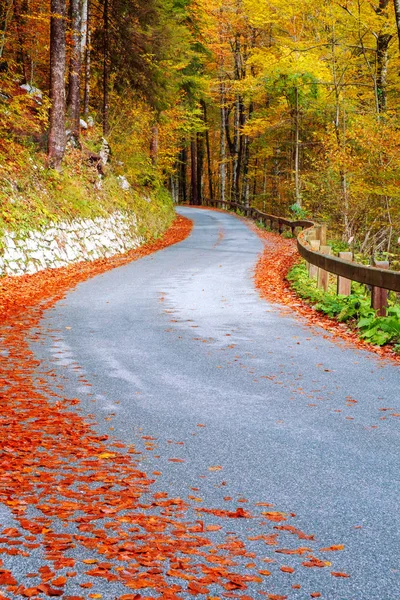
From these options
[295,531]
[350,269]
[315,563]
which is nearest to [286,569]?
[315,563]

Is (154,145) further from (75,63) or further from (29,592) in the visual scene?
(29,592)

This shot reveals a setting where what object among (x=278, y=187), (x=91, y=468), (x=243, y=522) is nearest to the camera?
(x=243, y=522)

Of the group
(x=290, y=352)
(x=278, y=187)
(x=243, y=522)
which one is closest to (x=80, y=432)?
(x=243, y=522)

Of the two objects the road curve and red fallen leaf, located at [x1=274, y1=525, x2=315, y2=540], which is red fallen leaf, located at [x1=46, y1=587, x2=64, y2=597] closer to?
the road curve

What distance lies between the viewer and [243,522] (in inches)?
140

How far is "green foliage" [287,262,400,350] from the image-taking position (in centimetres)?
861

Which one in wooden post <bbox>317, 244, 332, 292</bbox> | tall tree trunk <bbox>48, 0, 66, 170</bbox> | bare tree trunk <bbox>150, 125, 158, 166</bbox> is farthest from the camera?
bare tree trunk <bbox>150, 125, 158, 166</bbox>

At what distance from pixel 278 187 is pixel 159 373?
37102 millimetres

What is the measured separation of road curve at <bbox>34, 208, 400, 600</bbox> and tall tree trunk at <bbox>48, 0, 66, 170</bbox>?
9.05 m

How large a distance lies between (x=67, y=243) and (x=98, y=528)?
583 inches

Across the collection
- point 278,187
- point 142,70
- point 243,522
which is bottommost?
point 243,522

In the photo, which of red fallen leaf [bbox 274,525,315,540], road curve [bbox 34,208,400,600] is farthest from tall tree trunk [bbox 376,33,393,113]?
red fallen leaf [bbox 274,525,315,540]

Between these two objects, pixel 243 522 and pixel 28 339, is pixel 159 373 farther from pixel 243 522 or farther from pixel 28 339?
pixel 243 522

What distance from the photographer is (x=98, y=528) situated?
342 centimetres
